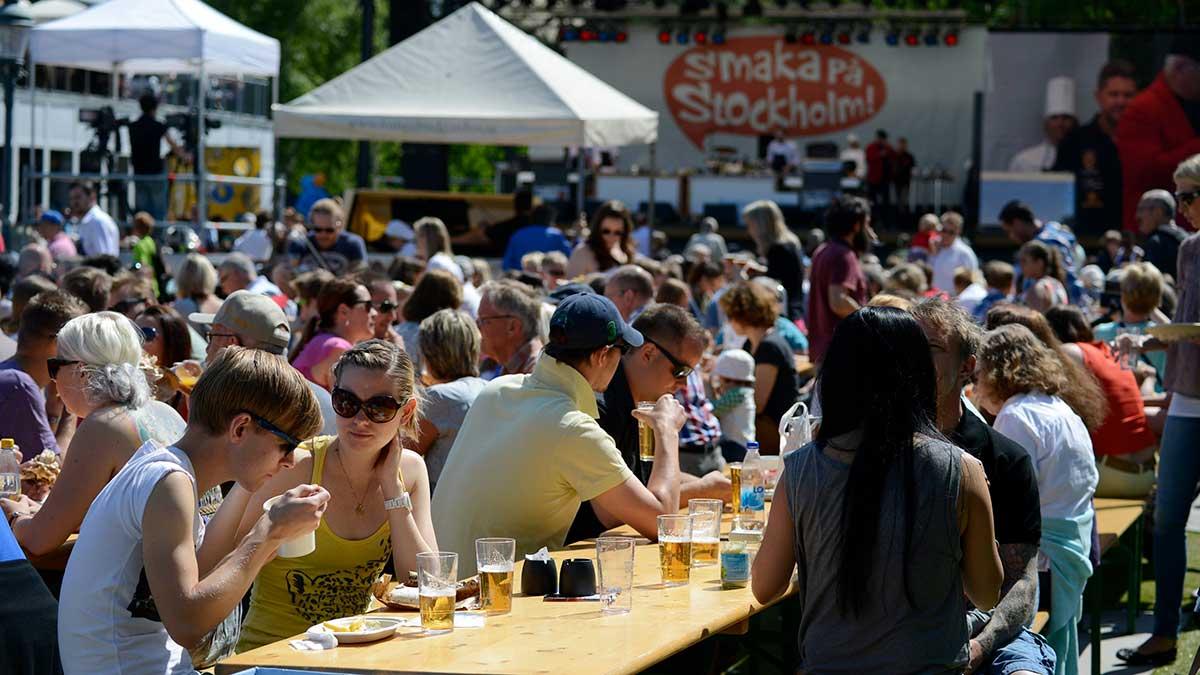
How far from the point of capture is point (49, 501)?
4215 millimetres

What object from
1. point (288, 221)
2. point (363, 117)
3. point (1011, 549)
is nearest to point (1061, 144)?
point (288, 221)

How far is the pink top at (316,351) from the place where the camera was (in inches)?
257

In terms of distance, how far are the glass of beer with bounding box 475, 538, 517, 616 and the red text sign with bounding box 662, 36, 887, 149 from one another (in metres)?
23.8

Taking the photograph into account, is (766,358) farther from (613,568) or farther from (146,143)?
(146,143)

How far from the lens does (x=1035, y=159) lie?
22.5 meters

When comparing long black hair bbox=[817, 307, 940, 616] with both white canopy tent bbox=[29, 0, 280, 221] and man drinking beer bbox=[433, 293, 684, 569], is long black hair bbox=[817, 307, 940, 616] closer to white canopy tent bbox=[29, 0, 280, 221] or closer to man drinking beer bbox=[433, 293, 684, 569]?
man drinking beer bbox=[433, 293, 684, 569]

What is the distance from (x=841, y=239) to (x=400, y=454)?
5.72m

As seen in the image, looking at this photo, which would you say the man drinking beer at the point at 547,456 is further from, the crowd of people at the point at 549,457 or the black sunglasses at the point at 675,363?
the black sunglasses at the point at 675,363

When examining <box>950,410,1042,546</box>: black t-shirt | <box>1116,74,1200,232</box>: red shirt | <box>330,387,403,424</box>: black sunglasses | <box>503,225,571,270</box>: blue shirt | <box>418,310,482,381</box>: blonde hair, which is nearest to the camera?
<box>330,387,403,424</box>: black sunglasses

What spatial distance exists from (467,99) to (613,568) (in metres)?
8.76

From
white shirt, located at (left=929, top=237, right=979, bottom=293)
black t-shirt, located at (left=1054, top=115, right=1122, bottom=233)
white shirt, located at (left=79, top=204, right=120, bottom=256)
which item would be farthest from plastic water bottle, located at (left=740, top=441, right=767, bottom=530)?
black t-shirt, located at (left=1054, top=115, right=1122, bottom=233)

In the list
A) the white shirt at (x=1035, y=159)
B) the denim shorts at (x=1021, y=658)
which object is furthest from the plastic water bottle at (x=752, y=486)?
the white shirt at (x=1035, y=159)

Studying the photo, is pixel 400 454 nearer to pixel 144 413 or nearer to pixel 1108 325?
pixel 144 413

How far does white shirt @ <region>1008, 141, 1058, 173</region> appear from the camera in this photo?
22422 millimetres
